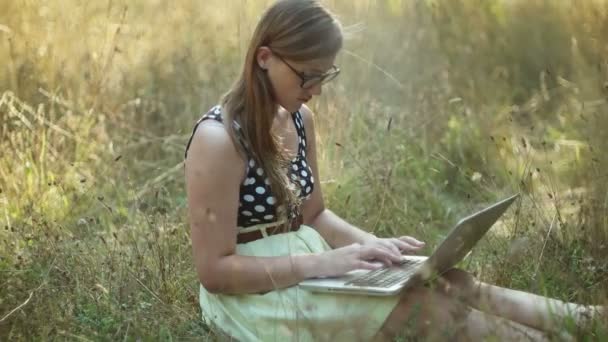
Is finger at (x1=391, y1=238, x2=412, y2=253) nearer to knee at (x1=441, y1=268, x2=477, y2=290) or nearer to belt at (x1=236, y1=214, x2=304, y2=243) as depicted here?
knee at (x1=441, y1=268, x2=477, y2=290)

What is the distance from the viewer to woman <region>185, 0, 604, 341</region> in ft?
9.05

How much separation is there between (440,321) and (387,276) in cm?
19

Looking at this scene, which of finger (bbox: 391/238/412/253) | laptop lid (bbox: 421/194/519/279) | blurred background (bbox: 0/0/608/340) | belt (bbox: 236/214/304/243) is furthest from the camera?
blurred background (bbox: 0/0/608/340)

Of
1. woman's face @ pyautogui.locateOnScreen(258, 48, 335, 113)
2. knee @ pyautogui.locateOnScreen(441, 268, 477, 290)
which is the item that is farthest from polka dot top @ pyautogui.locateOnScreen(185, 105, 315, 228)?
knee @ pyautogui.locateOnScreen(441, 268, 477, 290)

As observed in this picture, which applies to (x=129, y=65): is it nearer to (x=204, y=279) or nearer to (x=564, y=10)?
(x=564, y=10)

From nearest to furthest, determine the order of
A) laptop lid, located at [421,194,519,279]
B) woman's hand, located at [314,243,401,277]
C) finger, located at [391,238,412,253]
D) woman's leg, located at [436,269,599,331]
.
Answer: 1. laptop lid, located at [421,194,519,279]
2. woman's leg, located at [436,269,599,331]
3. woman's hand, located at [314,243,401,277]
4. finger, located at [391,238,412,253]

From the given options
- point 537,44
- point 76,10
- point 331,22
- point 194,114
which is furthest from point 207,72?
point 331,22

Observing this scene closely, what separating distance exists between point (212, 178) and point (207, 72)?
301 cm

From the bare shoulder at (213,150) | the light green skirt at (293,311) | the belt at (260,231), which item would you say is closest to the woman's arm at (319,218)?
the light green skirt at (293,311)

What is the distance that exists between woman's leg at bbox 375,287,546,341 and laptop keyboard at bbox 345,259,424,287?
59mm

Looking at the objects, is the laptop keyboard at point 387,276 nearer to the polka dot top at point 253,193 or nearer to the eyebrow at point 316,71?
the polka dot top at point 253,193

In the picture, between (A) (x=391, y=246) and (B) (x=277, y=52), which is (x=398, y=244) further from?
(B) (x=277, y=52)

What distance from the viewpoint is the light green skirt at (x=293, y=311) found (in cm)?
275

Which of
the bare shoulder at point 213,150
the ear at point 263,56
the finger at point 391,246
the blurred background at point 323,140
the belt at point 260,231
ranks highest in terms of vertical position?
the ear at point 263,56
